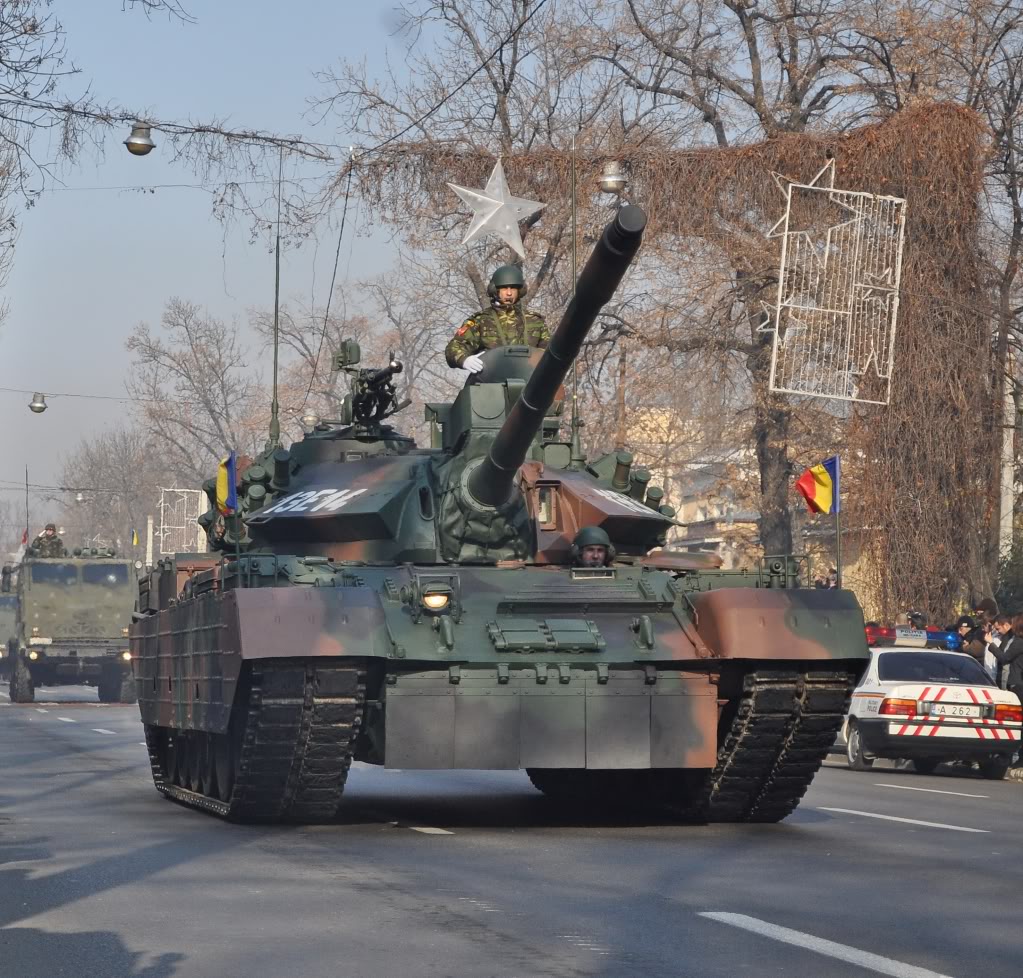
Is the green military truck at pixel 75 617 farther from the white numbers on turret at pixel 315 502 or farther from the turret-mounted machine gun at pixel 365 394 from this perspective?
the white numbers on turret at pixel 315 502

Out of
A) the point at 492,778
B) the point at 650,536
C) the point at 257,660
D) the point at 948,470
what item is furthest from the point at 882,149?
the point at 257,660

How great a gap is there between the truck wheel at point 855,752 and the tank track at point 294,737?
375 inches

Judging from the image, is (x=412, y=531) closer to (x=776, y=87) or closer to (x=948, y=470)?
(x=948, y=470)

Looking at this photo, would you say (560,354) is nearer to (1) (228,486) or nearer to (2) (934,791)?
(1) (228,486)

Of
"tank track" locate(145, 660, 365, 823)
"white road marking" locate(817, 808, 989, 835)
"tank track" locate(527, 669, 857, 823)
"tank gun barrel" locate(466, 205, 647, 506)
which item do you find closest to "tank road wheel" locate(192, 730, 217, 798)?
"tank track" locate(145, 660, 365, 823)

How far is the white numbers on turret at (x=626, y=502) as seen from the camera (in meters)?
14.2

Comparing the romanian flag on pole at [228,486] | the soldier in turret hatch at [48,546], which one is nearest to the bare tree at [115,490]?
the soldier in turret hatch at [48,546]

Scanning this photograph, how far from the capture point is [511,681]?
1201 centimetres

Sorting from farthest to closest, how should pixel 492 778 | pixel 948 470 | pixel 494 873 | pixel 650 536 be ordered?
1. pixel 948 470
2. pixel 492 778
3. pixel 650 536
4. pixel 494 873

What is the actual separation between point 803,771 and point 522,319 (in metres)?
4.25

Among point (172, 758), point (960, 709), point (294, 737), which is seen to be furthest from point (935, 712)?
point (294, 737)

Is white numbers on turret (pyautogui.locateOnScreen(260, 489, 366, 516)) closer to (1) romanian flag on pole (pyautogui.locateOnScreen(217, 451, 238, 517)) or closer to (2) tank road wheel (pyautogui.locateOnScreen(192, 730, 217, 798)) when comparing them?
(1) romanian flag on pole (pyautogui.locateOnScreen(217, 451, 238, 517))

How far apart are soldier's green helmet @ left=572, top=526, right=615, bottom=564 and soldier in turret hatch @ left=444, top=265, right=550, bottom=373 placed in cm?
207

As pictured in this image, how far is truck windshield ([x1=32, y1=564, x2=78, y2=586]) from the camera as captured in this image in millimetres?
36031
